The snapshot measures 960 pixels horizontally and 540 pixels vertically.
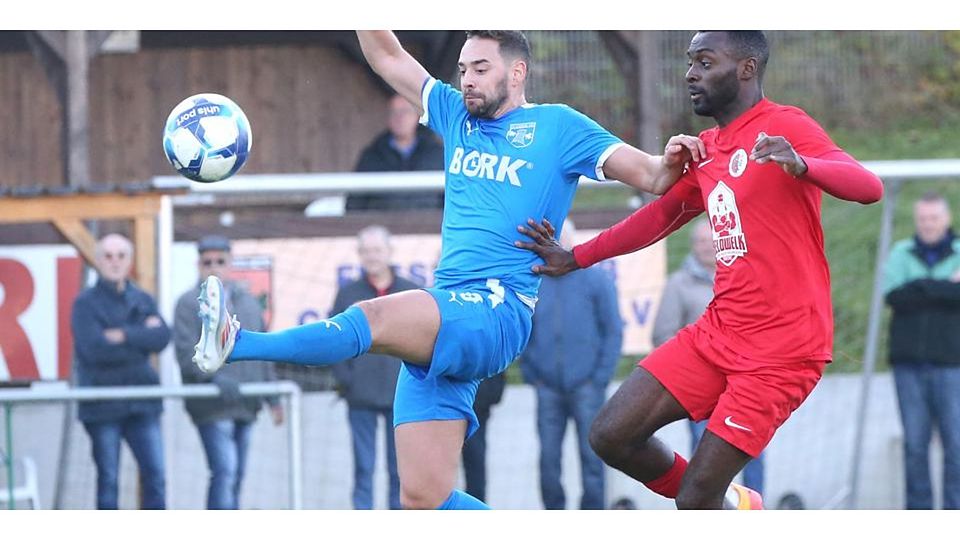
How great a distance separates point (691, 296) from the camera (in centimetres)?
959

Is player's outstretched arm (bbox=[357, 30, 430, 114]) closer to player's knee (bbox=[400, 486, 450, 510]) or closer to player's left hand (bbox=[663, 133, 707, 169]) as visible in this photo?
player's left hand (bbox=[663, 133, 707, 169])

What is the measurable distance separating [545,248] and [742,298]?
0.84m

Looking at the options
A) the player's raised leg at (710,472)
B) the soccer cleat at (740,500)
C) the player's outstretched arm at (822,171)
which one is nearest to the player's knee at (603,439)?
the player's raised leg at (710,472)

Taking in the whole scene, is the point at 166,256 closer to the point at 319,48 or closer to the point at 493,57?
the point at 493,57

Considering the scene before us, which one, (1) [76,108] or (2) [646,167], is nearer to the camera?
(2) [646,167]

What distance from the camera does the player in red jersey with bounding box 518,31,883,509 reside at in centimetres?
549

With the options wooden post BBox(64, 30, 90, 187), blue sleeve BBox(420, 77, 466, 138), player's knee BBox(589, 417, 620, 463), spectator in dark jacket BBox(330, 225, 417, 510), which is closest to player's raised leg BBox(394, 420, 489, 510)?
player's knee BBox(589, 417, 620, 463)

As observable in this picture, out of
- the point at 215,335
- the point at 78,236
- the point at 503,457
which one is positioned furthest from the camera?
the point at 503,457

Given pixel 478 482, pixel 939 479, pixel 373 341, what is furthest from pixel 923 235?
pixel 373 341

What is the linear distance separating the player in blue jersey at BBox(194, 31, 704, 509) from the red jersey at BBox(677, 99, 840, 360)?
0.75 feet

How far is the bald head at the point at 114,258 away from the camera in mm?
9258

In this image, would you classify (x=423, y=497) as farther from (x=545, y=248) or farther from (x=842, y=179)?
(x=842, y=179)

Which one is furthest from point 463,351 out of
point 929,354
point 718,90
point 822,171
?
point 929,354

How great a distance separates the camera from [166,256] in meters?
9.61
